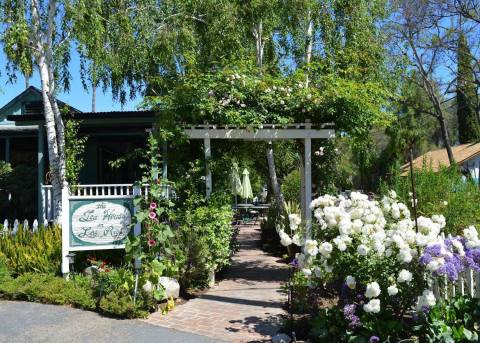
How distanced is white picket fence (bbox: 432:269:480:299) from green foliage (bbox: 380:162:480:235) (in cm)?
336

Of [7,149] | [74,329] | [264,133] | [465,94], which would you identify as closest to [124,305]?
[74,329]

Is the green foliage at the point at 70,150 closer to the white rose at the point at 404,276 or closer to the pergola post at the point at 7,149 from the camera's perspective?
the pergola post at the point at 7,149

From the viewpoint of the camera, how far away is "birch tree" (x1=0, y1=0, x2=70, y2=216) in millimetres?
9305

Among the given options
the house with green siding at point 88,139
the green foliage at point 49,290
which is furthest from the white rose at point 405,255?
the house with green siding at point 88,139

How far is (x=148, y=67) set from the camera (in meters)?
15.0

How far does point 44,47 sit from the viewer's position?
1006 cm

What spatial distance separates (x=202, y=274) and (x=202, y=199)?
1.30 meters

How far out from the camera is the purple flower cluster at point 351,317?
445 centimetres

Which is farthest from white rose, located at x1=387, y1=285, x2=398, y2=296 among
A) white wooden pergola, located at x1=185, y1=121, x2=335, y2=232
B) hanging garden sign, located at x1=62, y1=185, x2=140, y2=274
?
hanging garden sign, located at x1=62, y1=185, x2=140, y2=274

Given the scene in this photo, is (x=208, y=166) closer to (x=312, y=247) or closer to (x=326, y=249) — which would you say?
(x=312, y=247)

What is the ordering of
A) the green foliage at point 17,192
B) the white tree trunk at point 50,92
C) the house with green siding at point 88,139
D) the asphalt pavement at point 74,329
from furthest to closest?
the green foliage at point 17,192
the house with green siding at point 88,139
the white tree trunk at point 50,92
the asphalt pavement at point 74,329

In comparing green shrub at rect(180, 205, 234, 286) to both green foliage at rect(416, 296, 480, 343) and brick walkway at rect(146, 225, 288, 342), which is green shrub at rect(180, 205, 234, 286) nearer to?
brick walkway at rect(146, 225, 288, 342)

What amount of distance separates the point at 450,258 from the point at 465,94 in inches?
922

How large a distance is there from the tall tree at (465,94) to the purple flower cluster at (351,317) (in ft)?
62.9
